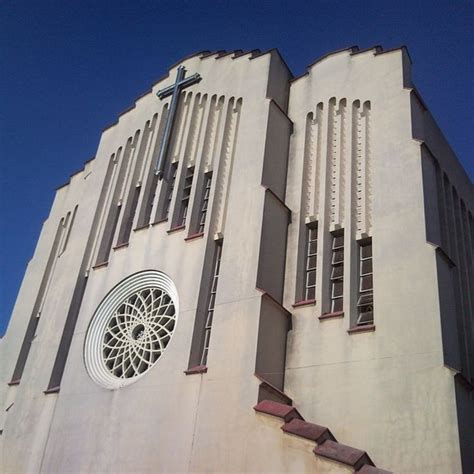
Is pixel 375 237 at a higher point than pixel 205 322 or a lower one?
higher

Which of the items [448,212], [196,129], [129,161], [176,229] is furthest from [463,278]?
[129,161]

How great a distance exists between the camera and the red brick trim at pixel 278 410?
10680 mm

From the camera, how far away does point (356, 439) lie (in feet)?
35.8

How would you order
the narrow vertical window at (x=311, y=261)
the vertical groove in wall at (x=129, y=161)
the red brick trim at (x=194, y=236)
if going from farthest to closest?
1. the vertical groove in wall at (x=129, y=161)
2. the red brick trim at (x=194, y=236)
3. the narrow vertical window at (x=311, y=261)

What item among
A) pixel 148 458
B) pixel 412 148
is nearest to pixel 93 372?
pixel 148 458

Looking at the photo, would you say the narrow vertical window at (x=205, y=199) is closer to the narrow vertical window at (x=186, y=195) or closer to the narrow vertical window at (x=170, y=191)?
the narrow vertical window at (x=186, y=195)

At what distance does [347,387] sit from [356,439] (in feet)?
3.36

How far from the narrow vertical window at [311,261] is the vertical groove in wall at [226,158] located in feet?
7.45

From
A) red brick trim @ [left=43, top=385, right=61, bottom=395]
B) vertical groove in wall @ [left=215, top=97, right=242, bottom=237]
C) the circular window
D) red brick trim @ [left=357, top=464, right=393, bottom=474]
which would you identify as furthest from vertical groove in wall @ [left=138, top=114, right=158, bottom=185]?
red brick trim @ [left=357, top=464, right=393, bottom=474]

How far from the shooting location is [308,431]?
10234 mm

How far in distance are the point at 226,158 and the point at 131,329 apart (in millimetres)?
5586

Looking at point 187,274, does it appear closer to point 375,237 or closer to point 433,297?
point 375,237

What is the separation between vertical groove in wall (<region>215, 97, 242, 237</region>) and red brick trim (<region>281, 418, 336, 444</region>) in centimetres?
583

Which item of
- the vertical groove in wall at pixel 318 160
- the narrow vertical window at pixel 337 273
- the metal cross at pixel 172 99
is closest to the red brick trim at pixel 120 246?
the metal cross at pixel 172 99
